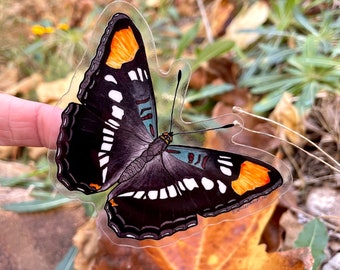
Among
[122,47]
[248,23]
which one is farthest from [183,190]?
[248,23]

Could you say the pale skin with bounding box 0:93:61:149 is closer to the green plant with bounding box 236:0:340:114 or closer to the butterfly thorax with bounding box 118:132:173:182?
the butterfly thorax with bounding box 118:132:173:182

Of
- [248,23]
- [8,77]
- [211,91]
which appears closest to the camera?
[211,91]

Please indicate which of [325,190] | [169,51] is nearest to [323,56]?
[325,190]

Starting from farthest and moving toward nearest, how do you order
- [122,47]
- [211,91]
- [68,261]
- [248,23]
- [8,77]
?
[8,77]
[248,23]
[211,91]
[68,261]
[122,47]

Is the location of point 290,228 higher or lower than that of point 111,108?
lower

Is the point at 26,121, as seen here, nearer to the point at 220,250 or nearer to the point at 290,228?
the point at 220,250

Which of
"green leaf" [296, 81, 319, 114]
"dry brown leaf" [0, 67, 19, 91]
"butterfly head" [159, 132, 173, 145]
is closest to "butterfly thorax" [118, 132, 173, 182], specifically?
"butterfly head" [159, 132, 173, 145]
